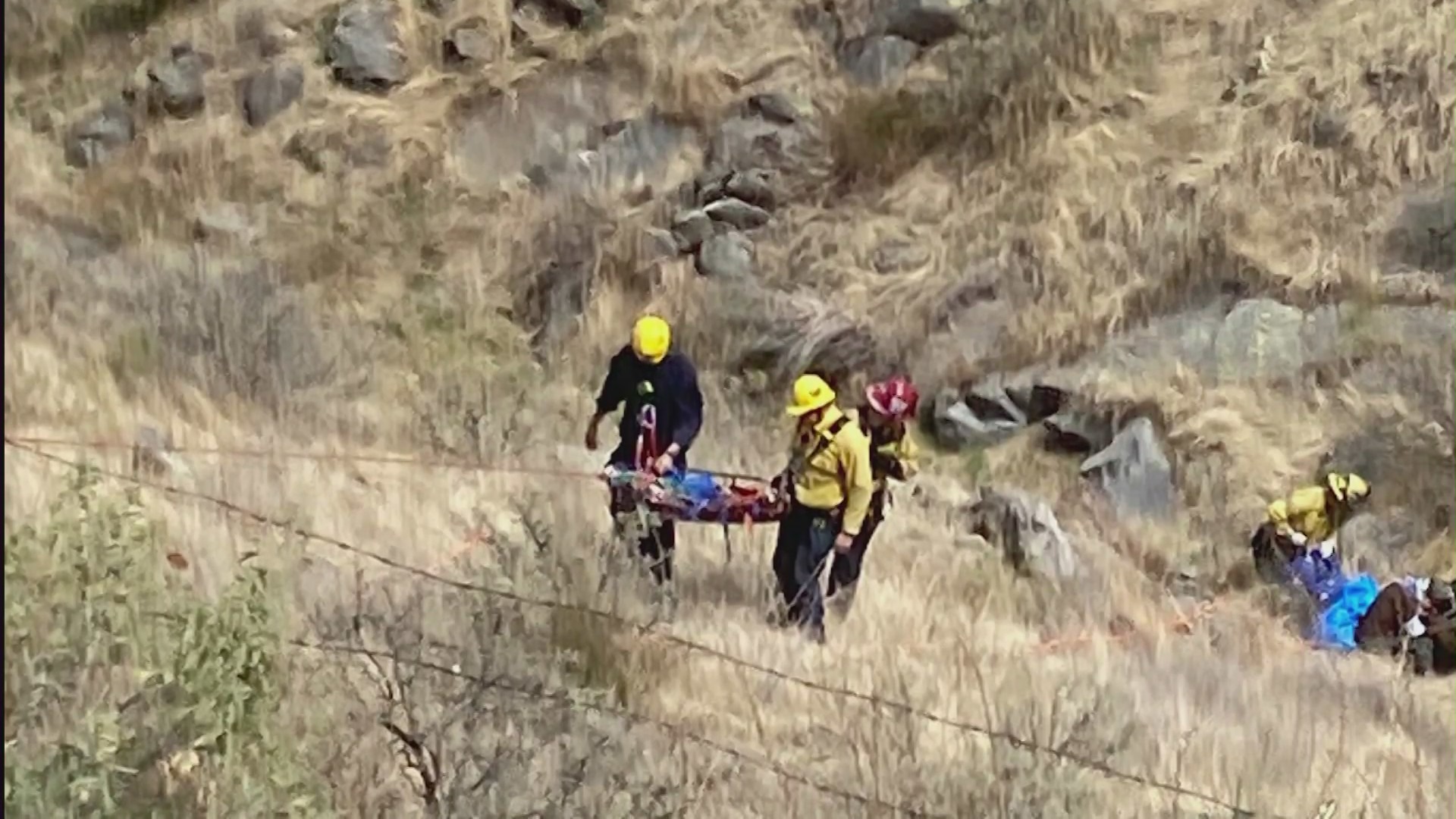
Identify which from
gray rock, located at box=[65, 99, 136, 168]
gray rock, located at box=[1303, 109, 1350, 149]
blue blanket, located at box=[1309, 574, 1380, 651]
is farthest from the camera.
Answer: gray rock, located at box=[65, 99, 136, 168]

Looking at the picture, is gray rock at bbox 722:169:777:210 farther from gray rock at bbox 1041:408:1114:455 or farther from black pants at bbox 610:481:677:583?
black pants at bbox 610:481:677:583

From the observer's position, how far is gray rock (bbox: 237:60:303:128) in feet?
30.5

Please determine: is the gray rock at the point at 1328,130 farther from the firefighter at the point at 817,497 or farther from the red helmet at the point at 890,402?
the firefighter at the point at 817,497

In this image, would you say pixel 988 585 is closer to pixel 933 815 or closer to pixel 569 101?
pixel 933 815

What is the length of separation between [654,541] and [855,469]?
77 centimetres

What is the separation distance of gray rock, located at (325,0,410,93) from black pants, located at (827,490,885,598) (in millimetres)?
5036

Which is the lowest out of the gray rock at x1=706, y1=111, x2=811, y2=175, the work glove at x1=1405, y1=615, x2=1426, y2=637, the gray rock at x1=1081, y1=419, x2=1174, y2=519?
the gray rock at x1=1081, y1=419, x2=1174, y2=519

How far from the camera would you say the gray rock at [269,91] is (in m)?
9.28

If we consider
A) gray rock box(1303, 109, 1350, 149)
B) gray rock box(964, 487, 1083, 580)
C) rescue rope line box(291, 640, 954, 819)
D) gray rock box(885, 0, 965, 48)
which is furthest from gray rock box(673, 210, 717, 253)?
rescue rope line box(291, 640, 954, 819)

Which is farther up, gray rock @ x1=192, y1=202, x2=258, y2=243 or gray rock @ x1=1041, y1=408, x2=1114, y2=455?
gray rock @ x1=192, y1=202, x2=258, y2=243

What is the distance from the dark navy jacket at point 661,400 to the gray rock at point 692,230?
3.55 meters

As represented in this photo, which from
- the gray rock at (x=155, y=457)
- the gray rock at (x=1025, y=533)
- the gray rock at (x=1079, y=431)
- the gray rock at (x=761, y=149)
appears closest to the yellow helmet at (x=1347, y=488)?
the gray rock at (x=1025, y=533)

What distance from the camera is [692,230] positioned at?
30.1ft

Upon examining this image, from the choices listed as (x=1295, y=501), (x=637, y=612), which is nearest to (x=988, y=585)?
(x=1295, y=501)
